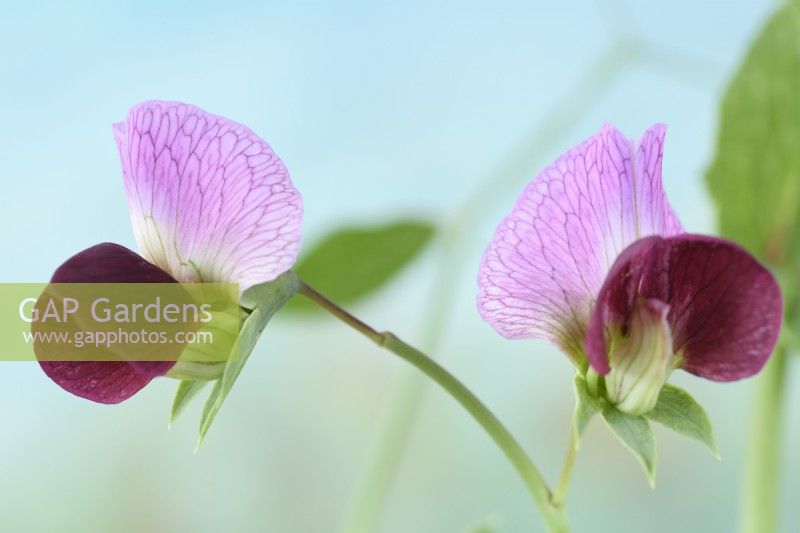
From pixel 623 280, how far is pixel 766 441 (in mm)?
410

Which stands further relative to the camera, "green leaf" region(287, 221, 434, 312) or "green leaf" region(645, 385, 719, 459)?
"green leaf" region(287, 221, 434, 312)

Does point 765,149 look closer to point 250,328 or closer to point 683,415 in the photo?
point 683,415

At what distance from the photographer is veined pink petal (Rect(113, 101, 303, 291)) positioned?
0.45 m

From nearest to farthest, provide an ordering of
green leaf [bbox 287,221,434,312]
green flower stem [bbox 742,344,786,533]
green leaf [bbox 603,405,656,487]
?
1. green leaf [bbox 603,405,656,487]
2. green flower stem [bbox 742,344,786,533]
3. green leaf [bbox 287,221,434,312]

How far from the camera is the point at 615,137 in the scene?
45 cm

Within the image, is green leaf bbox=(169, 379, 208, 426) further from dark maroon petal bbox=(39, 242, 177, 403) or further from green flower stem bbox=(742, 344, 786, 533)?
green flower stem bbox=(742, 344, 786, 533)

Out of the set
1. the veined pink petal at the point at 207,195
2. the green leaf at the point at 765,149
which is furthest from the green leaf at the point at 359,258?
the veined pink petal at the point at 207,195

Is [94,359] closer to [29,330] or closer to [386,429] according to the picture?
[29,330]

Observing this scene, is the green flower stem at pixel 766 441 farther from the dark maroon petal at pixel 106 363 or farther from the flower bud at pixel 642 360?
the dark maroon petal at pixel 106 363

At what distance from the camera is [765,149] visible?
0.82 metres

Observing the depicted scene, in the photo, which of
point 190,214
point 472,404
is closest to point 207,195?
point 190,214

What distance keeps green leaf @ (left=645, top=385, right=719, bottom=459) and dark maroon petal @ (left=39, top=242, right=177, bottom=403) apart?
8.4 inches

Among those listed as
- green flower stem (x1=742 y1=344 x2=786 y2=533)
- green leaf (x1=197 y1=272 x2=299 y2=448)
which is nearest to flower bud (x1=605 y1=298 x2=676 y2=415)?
green leaf (x1=197 y1=272 x2=299 y2=448)

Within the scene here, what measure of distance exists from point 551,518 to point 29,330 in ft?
0.80
